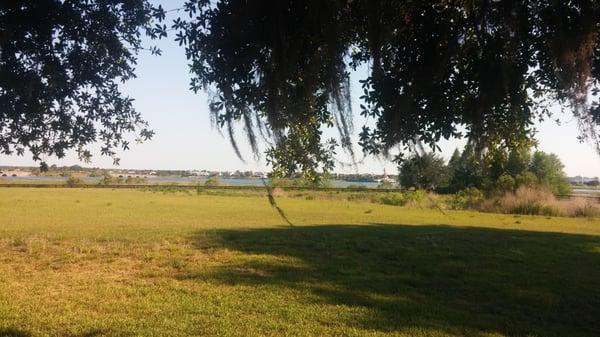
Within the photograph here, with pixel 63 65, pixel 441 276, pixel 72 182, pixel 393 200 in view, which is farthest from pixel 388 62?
pixel 72 182

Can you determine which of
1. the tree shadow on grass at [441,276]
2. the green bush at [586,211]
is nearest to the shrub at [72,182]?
the tree shadow on grass at [441,276]

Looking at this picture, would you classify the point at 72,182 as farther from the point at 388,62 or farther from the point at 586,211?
the point at 388,62

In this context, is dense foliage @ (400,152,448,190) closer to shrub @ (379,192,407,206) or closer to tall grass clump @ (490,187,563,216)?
tall grass clump @ (490,187,563,216)

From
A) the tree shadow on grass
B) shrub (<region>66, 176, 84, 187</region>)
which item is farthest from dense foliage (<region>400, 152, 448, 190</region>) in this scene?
shrub (<region>66, 176, 84, 187</region>)

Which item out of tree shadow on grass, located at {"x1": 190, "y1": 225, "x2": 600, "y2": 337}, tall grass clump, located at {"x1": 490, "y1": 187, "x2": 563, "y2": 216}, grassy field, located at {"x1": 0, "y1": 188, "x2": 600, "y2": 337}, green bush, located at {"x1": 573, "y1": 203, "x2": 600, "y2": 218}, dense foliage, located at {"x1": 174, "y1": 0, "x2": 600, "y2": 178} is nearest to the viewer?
dense foliage, located at {"x1": 174, "y1": 0, "x2": 600, "y2": 178}

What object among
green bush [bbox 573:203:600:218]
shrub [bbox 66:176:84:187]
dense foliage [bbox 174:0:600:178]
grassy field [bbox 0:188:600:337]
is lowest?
grassy field [bbox 0:188:600:337]

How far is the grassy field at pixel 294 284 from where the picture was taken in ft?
26.5

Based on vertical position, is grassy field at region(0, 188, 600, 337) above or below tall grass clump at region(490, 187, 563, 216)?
below

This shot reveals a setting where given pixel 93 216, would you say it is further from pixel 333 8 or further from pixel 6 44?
pixel 333 8

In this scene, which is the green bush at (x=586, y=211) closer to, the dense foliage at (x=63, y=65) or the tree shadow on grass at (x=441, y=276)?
the tree shadow on grass at (x=441, y=276)

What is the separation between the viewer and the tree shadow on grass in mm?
8508

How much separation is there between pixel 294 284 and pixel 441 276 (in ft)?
Result: 12.3

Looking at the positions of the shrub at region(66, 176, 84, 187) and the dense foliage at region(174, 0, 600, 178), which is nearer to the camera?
the dense foliage at region(174, 0, 600, 178)

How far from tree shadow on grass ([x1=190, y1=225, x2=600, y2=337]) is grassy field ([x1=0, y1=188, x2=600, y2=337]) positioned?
40mm
